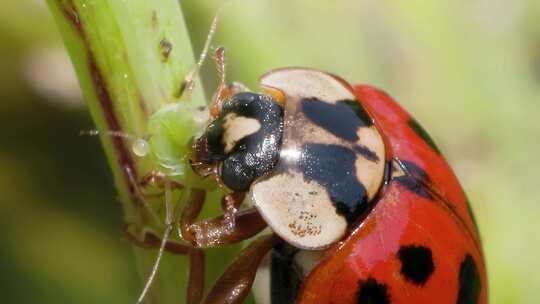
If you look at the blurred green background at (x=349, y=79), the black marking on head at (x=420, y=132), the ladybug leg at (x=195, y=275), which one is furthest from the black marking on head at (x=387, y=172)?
the blurred green background at (x=349, y=79)

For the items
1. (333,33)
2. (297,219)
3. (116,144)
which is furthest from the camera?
(333,33)

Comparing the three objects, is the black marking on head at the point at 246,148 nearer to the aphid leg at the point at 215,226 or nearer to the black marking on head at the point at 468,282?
the aphid leg at the point at 215,226

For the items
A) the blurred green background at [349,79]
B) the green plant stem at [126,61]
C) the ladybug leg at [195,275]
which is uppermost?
the green plant stem at [126,61]

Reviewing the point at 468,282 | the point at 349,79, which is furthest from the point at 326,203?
the point at 349,79

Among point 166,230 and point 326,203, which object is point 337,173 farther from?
point 166,230

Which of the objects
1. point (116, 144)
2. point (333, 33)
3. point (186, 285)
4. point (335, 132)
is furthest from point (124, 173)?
point (333, 33)

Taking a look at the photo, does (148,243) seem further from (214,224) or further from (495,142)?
(495,142)

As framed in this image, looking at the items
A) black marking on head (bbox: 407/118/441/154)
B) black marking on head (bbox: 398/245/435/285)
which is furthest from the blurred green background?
black marking on head (bbox: 398/245/435/285)
